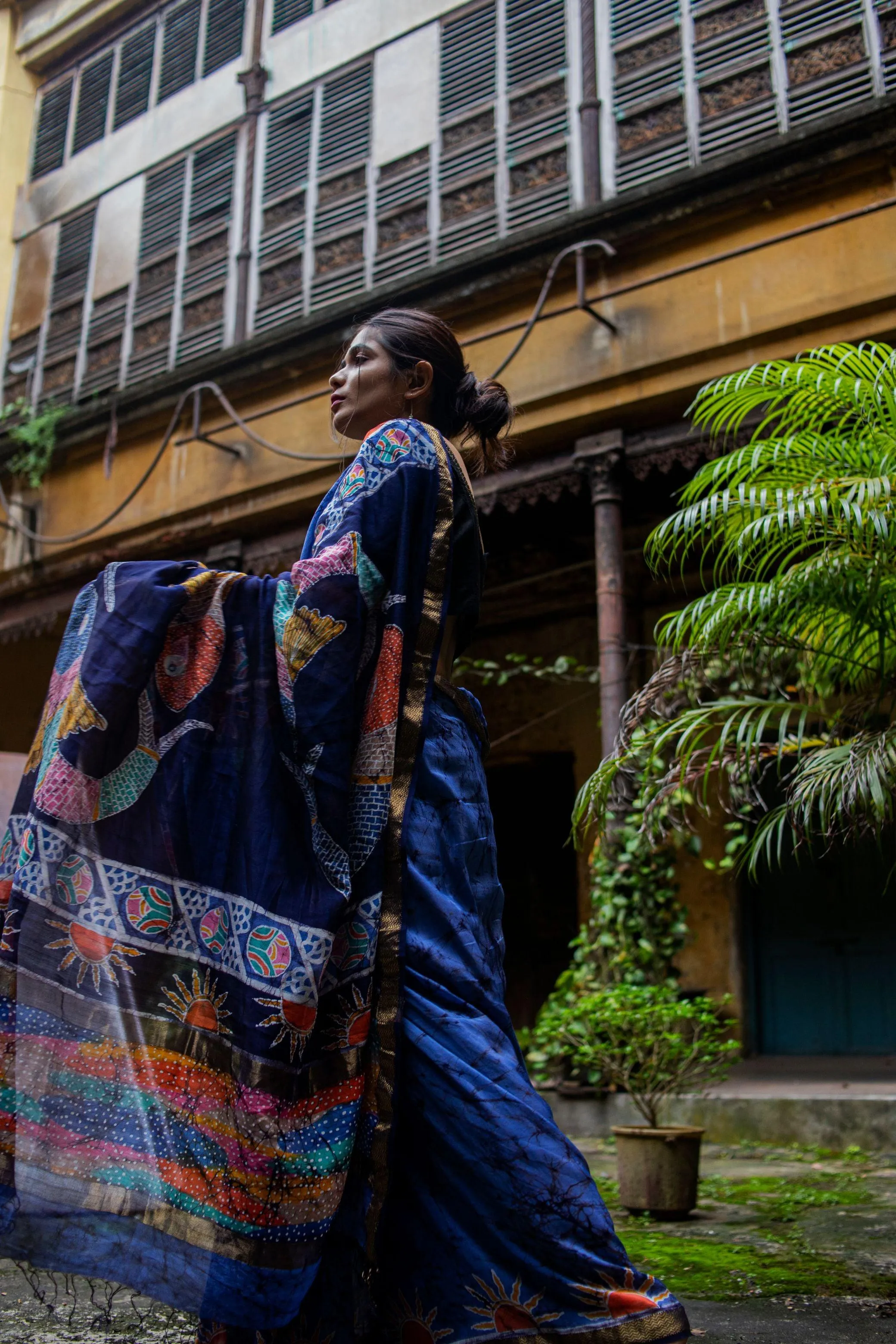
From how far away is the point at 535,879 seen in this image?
9922 millimetres

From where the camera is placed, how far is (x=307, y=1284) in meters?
1.41

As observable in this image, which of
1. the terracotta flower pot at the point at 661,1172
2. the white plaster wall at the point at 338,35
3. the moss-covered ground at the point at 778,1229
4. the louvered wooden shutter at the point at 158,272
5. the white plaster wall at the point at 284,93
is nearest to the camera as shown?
the moss-covered ground at the point at 778,1229

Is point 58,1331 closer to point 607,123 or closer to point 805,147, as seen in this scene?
point 805,147

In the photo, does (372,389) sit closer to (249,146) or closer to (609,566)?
(609,566)

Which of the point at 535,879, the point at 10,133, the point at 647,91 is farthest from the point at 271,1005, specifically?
the point at 10,133

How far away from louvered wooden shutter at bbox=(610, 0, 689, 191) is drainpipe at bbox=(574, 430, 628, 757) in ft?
5.32

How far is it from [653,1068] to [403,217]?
240 inches

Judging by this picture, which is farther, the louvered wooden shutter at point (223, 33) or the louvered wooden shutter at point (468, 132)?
the louvered wooden shutter at point (223, 33)

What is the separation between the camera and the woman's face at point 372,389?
208 cm

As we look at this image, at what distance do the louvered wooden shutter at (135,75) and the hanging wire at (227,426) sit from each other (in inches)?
127

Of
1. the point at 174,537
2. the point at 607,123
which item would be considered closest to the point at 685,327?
the point at 607,123

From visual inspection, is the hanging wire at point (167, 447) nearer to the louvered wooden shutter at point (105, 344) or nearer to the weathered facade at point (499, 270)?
the weathered facade at point (499, 270)

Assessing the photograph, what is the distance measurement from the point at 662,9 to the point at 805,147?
1737 millimetres

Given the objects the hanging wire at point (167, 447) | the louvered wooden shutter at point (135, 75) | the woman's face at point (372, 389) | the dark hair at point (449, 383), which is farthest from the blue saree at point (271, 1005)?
the louvered wooden shutter at point (135, 75)
